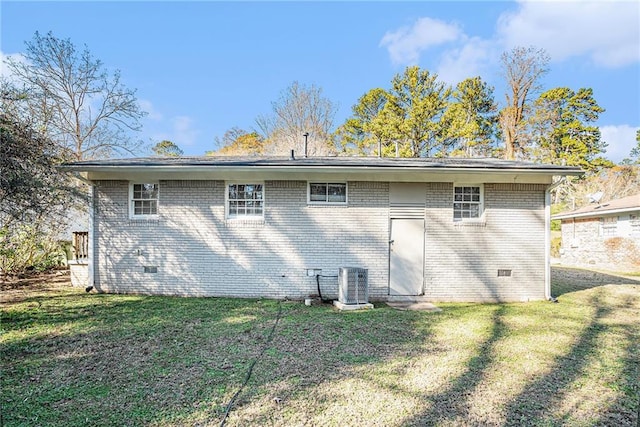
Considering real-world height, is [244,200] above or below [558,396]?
above

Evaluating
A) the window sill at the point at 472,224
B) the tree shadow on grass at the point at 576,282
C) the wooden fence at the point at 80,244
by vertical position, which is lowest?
the tree shadow on grass at the point at 576,282

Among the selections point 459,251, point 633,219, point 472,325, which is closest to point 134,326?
point 472,325

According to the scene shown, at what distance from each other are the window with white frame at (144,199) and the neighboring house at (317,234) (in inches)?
1.3

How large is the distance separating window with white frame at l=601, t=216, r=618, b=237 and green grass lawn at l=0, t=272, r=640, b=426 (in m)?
11.5

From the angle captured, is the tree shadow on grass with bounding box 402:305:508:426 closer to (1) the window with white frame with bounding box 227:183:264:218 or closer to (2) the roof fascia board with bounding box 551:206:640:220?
(1) the window with white frame with bounding box 227:183:264:218

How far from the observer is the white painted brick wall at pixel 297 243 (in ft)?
25.5

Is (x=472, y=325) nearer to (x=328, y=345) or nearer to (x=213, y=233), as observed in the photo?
(x=328, y=345)

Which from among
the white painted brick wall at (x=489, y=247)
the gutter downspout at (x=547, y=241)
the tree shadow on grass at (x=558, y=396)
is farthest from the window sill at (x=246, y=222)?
the gutter downspout at (x=547, y=241)

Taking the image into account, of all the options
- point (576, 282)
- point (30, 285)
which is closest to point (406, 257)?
point (576, 282)

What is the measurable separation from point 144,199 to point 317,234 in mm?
4207

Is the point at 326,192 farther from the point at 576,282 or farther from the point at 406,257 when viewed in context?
the point at 576,282

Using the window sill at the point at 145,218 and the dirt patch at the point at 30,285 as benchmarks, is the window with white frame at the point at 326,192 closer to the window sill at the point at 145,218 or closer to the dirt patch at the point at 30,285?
the window sill at the point at 145,218

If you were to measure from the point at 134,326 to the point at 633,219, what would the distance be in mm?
19132

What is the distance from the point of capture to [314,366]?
13.1 feet
